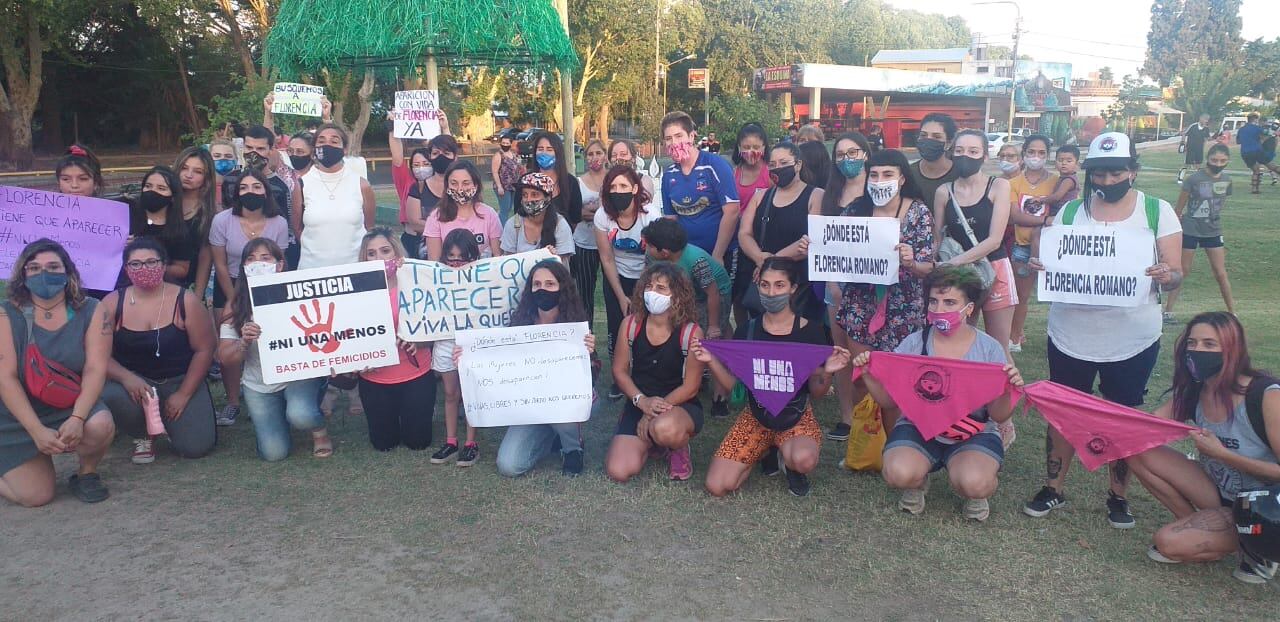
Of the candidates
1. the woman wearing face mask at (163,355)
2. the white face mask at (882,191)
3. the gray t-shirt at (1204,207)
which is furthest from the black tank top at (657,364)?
the gray t-shirt at (1204,207)

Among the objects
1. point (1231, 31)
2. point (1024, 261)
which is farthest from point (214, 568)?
point (1231, 31)

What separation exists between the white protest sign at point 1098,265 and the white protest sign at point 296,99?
725 centimetres

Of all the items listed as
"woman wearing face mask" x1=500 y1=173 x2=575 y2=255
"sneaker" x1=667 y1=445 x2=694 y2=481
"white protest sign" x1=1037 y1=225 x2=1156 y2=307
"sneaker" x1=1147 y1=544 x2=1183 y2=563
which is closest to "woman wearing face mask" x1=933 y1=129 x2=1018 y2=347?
"white protest sign" x1=1037 y1=225 x2=1156 y2=307

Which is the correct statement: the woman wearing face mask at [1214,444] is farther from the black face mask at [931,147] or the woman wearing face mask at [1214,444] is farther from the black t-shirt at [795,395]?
the black face mask at [931,147]

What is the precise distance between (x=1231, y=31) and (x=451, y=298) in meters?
119

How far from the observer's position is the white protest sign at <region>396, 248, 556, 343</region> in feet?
18.9

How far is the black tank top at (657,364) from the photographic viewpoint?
5.30 meters

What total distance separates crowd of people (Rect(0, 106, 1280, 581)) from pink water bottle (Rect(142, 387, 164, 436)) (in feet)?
0.16

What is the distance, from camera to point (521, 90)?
139 ft

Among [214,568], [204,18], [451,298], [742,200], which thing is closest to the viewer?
[214,568]

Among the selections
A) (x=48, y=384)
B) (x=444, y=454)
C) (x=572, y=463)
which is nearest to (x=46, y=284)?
(x=48, y=384)

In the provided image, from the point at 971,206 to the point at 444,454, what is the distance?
3595mm

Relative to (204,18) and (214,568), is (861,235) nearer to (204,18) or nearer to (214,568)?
(214,568)

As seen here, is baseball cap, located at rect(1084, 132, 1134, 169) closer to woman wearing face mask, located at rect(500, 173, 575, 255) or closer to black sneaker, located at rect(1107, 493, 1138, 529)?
black sneaker, located at rect(1107, 493, 1138, 529)
